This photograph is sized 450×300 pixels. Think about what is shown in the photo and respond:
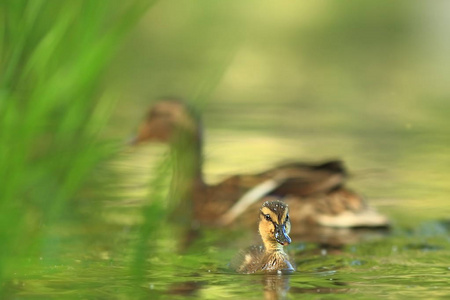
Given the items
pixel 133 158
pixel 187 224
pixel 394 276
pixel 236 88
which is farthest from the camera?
pixel 236 88

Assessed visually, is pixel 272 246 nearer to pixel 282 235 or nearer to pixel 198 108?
pixel 282 235

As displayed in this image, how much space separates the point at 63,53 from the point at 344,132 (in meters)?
8.74

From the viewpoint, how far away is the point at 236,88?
1689 cm

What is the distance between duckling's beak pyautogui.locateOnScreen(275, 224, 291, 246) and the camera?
5938 millimetres

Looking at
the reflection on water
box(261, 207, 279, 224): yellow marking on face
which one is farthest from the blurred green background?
box(261, 207, 279, 224): yellow marking on face

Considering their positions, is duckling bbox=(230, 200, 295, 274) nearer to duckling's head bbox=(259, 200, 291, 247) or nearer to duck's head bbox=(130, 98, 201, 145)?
duckling's head bbox=(259, 200, 291, 247)

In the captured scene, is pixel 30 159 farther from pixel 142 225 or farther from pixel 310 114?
pixel 310 114

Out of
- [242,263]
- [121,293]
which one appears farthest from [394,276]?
[121,293]

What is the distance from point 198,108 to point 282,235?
206cm

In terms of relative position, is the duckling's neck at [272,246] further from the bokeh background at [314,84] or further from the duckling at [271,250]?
the bokeh background at [314,84]

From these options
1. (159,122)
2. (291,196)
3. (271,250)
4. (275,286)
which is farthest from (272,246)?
(159,122)

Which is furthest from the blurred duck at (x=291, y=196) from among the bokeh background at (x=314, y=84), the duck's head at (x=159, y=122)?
the duck's head at (x=159, y=122)

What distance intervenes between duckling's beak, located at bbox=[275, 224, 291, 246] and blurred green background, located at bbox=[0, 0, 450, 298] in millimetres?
243

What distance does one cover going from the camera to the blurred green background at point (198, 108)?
3.92m
